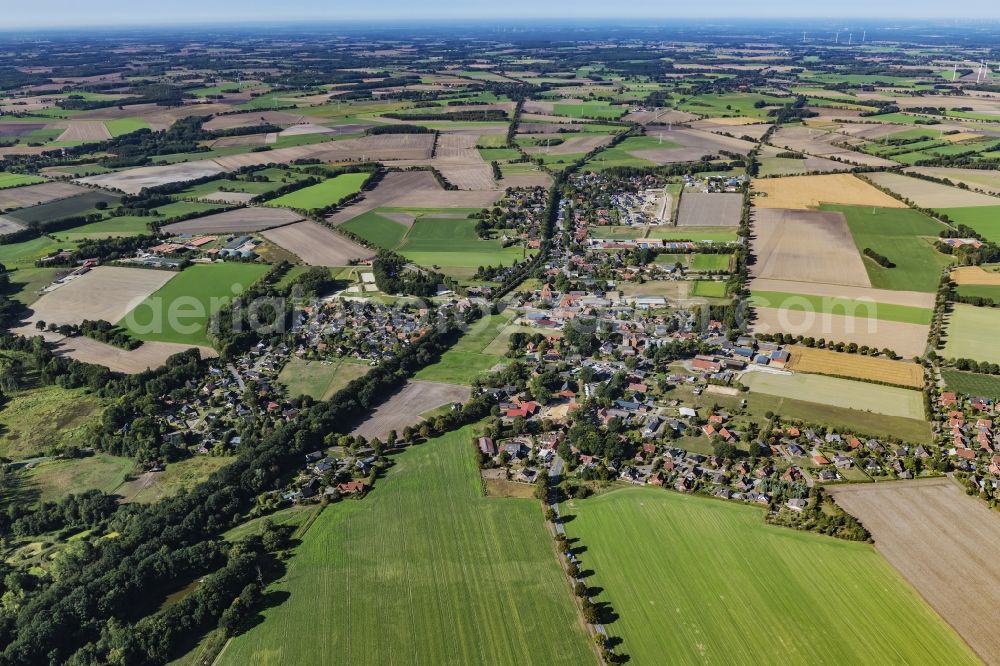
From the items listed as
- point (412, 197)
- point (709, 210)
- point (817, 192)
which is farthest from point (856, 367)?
point (412, 197)

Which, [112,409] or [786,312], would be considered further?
[786,312]

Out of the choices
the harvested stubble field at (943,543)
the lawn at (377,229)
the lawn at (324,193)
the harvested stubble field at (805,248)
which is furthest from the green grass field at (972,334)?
the lawn at (324,193)

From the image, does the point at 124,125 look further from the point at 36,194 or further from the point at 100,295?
the point at 100,295

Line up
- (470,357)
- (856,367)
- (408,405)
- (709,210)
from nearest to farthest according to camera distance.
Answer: (408,405), (856,367), (470,357), (709,210)

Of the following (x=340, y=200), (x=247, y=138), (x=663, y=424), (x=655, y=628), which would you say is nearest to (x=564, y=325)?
(x=663, y=424)

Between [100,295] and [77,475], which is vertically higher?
[100,295]

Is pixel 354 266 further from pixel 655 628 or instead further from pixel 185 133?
pixel 185 133
